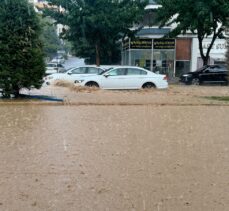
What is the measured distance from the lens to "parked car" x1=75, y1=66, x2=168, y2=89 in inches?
952

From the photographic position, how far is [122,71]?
2434 cm

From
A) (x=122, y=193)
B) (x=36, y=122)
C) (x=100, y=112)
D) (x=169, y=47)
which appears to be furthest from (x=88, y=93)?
(x=169, y=47)

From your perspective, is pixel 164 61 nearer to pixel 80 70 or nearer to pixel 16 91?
pixel 80 70

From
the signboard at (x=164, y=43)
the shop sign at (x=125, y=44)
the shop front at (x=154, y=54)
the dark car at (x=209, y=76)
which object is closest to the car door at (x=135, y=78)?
the dark car at (x=209, y=76)

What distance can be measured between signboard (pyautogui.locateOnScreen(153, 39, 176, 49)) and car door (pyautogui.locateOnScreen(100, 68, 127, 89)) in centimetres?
2081

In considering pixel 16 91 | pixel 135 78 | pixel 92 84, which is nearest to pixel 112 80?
pixel 92 84

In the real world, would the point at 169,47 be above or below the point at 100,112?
above

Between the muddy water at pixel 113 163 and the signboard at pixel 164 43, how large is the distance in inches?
1245

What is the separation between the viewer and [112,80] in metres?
24.2

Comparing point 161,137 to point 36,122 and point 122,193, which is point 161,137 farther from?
point 122,193

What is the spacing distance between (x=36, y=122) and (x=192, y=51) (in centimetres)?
3541

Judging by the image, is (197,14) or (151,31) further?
(151,31)

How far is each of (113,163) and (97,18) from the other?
99.3ft

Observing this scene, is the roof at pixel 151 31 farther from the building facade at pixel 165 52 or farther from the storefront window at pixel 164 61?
the storefront window at pixel 164 61
